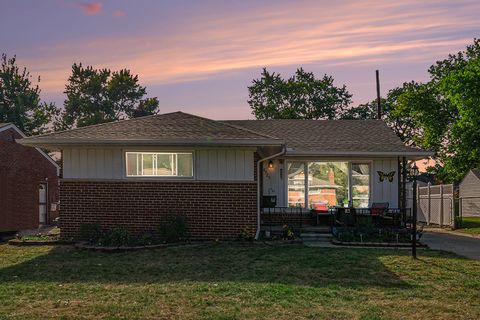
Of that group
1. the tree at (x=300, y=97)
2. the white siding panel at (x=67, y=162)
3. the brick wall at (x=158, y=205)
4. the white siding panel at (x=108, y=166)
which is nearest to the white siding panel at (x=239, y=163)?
the brick wall at (x=158, y=205)

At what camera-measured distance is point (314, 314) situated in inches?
277

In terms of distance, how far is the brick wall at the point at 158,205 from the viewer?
14641 millimetres

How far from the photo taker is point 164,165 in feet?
48.8

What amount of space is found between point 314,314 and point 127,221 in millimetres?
8820

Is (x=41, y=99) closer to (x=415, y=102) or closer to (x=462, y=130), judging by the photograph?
(x=415, y=102)

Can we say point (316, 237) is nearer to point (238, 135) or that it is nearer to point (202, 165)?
point (238, 135)

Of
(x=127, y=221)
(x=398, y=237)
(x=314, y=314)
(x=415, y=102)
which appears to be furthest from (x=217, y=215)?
(x=415, y=102)

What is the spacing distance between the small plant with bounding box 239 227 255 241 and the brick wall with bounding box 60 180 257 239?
0.10 meters

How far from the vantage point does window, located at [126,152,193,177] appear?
14.9 meters

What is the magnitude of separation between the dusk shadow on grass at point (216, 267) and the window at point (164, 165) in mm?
2532

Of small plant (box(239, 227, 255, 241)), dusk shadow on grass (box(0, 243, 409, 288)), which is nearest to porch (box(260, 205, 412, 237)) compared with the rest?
small plant (box(239, 227, 255, 241))

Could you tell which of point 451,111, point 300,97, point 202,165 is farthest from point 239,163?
point 300,97

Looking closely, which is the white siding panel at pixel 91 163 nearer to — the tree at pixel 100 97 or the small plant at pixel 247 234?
the small plant at pixel 247 234

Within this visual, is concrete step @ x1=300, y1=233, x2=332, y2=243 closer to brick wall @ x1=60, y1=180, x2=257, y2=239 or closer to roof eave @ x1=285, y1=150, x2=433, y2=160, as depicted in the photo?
brick wall @ x1=60, y1=180, x2=257, y2=239
